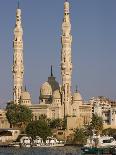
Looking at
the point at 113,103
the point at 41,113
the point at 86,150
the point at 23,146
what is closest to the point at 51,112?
the point at 41,113

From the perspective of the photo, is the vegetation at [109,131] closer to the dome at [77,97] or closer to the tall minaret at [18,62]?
the dome at [77,97]

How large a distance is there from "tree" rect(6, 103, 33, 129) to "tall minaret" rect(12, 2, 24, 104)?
16.5 feet

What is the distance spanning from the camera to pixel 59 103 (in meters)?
90.4

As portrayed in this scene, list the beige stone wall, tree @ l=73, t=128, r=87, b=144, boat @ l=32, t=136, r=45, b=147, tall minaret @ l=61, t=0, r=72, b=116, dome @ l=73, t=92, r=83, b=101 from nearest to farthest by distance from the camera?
boat @ l=32, t=136, r=45, b=147
tree @ l=73, t=128, r=87, b=144
tall minaret @ l=61, t=0, r=72, b=116
the beige stone wall
dome @ l=73, t=92, r=83, b=101

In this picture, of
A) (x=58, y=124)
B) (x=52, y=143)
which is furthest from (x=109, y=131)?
(x=52, y=143)

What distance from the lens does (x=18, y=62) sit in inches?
3497

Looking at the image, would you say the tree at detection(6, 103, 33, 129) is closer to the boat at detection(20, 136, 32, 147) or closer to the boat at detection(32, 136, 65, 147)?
the boat at detection(20, 136, 32, 147)

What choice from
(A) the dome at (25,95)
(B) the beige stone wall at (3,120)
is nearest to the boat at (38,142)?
A: (B) the beige stone wall at (3,120)

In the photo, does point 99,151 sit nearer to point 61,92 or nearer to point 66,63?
point 66,63

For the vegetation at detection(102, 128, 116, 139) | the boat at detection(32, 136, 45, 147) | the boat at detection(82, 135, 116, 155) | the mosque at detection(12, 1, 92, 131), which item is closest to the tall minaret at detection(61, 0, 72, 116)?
the mosque at detection(12, 1, 92, 131)

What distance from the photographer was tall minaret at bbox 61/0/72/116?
8706 cm

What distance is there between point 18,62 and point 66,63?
6493mm

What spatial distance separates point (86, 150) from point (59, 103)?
40.4 metres

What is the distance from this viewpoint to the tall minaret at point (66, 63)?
286 ft
